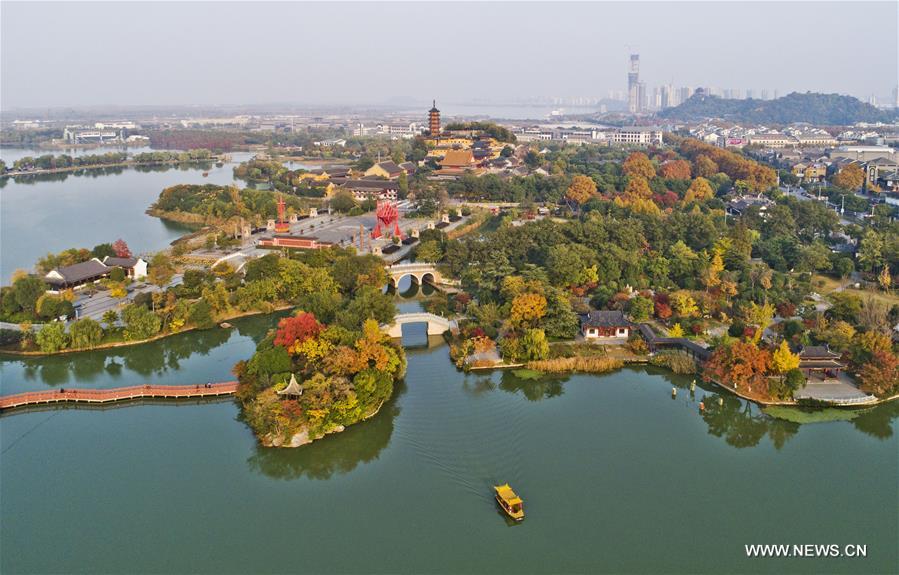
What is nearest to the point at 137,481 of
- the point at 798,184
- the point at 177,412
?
the point at 177,412

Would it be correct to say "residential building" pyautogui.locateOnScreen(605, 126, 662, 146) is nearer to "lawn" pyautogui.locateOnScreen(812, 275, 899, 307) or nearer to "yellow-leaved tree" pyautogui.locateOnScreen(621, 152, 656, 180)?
"yellow-leaved tree" pyautogui.locateOnScreen(621, 152, 656, 180)

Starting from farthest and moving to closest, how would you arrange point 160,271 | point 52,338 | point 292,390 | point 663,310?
point 160,271
point 663,310
point 52,338
point 292,390

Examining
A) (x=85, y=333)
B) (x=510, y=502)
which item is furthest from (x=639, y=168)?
(x=510, y=502)

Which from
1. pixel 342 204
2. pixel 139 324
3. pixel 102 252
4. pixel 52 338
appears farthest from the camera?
pixel 342 204

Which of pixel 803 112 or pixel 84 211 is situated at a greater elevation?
pixel 803 112

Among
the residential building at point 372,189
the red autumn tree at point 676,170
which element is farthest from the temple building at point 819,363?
the residential building at point 372,189

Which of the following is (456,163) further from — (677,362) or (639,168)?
(677,362)
